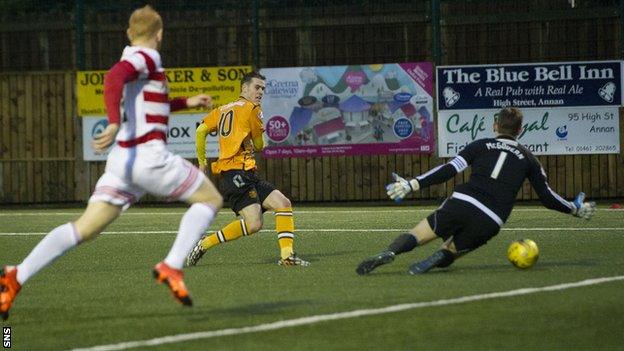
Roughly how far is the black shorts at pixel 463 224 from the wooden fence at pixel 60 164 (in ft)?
42.4

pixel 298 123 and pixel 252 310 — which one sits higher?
pixel 298 123

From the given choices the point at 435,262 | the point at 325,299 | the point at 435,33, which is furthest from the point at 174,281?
the point at 435,33

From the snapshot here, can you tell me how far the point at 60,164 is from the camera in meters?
25.0

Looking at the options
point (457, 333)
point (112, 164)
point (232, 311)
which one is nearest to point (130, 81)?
point (112, 164)

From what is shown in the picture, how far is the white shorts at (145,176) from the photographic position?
342 inches

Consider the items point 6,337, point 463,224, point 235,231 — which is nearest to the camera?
point 6,337

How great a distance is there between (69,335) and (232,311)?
129 cm

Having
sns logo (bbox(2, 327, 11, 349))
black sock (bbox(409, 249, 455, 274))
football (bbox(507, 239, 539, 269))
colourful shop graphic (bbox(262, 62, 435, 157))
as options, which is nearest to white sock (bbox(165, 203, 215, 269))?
sns logo (bbox(2, 327, 11, 349))

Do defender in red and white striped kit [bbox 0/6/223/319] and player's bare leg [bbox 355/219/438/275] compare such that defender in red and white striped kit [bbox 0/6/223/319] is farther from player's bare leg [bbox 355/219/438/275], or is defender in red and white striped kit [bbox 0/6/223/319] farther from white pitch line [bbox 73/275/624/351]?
player's bare leg [bbox 355/219/438/275]

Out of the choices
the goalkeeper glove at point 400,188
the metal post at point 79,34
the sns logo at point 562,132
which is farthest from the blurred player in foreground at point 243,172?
the metal post at point 79,34

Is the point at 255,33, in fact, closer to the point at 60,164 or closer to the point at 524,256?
the point at 60,164

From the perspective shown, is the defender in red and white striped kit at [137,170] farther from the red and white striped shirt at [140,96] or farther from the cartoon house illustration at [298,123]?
the cartoon house illustration at [298,123]

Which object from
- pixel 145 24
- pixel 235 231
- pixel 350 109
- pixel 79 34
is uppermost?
pixel 79 34

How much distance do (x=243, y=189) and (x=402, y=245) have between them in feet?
8.08
